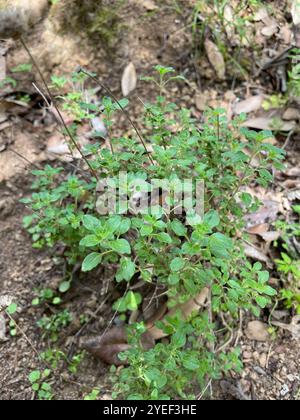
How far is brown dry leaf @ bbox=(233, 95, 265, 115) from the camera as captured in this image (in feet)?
7.59

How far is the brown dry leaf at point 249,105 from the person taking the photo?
7.59ft

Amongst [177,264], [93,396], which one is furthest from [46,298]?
[177,264]

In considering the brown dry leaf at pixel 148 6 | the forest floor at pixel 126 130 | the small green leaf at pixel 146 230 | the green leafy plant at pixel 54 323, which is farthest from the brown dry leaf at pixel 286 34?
the green leafy plant at pixel 54 323

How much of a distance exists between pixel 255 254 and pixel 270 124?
76 cm

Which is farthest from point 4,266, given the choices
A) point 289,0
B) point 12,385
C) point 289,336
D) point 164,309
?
point 289,0

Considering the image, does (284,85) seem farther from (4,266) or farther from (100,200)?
(4,266)

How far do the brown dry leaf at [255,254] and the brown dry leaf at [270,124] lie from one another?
2.34 ft

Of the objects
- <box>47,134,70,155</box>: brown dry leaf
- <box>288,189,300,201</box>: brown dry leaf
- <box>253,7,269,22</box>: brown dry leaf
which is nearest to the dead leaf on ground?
<box>47,134,70,155</box>: brown dry leaf

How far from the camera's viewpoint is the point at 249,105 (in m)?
2.33

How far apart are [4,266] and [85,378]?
2.04 feet

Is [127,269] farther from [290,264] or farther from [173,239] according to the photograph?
[290,264]

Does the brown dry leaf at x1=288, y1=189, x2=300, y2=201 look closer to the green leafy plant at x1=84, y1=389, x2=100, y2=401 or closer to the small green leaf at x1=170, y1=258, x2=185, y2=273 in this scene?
the small green leaf at x1=170, y1=258, x2=185, y2=273

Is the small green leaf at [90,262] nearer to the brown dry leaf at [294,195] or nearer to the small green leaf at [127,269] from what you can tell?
the small green leaf at [127,269]

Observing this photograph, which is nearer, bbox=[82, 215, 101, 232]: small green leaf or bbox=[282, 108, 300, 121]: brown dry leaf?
bbox=[82, 215, 101, 232]: small green leaf
